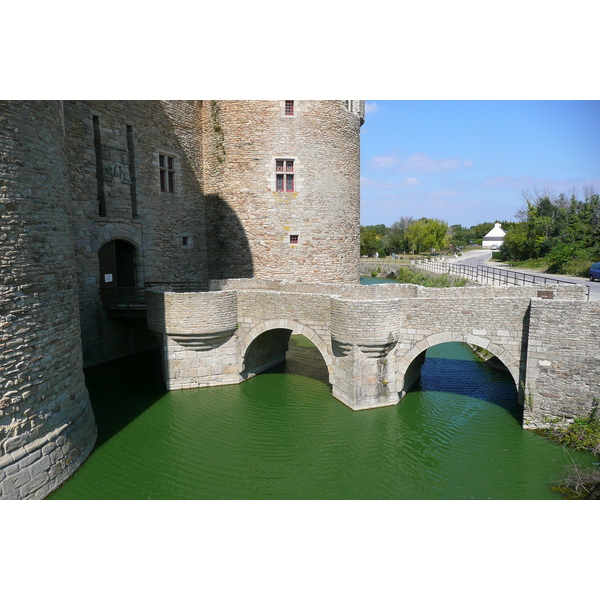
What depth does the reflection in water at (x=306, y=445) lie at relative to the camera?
7.81 m

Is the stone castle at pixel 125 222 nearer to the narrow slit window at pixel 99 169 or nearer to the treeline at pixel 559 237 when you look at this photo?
the narrow slit window at pixel 99 169

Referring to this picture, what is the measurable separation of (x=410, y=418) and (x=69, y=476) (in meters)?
7.27

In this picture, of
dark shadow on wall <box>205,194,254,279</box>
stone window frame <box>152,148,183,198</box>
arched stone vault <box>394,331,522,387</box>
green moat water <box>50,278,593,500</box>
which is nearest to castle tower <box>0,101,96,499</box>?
green moat water <box>50,278,593,500</box>

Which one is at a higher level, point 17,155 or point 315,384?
point 17,155

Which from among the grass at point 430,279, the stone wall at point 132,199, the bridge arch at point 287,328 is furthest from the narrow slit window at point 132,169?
the grass at point 430,279

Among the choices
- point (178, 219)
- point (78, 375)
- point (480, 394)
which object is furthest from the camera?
point (178, 219)

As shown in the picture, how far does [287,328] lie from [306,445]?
11.5 feet

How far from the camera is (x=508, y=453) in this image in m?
8.91

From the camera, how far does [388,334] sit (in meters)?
10.4

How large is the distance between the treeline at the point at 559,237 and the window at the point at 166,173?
22.8m

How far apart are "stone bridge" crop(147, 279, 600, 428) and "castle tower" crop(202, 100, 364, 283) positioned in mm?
4264

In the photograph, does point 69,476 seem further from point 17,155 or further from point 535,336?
point 535,336

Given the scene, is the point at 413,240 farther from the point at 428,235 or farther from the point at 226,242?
the point at 226,242

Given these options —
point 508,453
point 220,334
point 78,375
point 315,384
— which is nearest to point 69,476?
point 78,375
